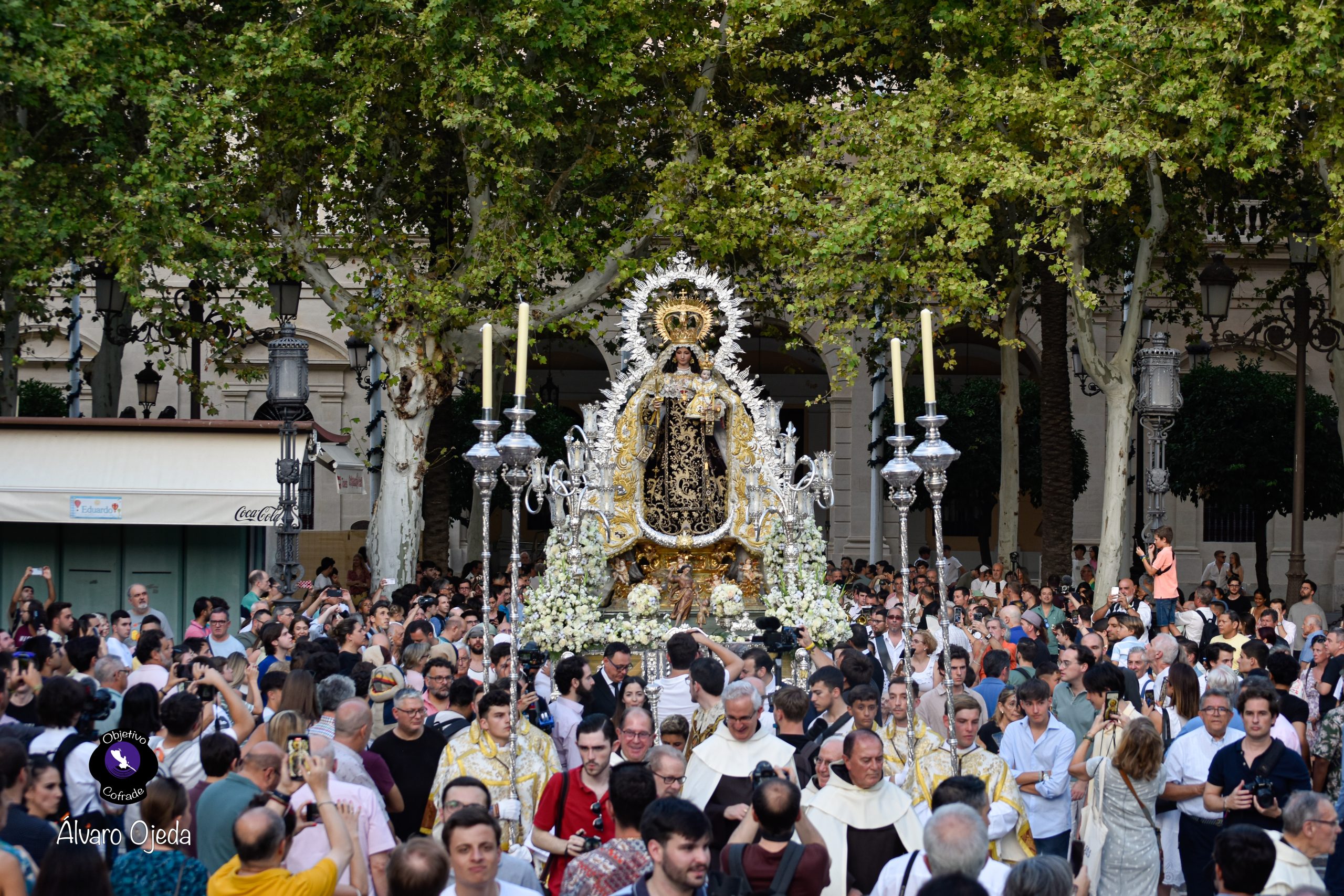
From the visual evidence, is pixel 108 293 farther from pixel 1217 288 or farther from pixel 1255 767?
pixel 1255 767

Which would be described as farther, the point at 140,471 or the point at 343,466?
the point at 343,466

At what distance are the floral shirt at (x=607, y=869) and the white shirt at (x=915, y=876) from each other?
969mm

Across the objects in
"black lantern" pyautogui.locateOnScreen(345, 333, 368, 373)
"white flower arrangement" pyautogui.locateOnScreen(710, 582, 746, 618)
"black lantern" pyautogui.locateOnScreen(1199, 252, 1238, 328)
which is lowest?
"white flower arrangement" pyautogui.locateOnScreen(710, 582, 746, 618)

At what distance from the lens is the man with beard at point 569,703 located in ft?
31.8

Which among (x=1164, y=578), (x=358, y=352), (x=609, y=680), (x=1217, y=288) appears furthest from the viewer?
(x=358, y=352)

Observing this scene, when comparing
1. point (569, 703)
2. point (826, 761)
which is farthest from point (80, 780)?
point (826, 761)

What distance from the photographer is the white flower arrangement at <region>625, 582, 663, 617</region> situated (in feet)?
52.6

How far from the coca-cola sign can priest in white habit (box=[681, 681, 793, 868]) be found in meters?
13.3

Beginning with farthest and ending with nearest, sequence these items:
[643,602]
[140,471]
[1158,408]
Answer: [140,471], [1158,408], [643,602]

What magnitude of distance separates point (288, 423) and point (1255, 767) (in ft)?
41.7

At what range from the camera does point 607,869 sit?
597cm

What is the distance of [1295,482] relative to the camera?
1908 centimetres

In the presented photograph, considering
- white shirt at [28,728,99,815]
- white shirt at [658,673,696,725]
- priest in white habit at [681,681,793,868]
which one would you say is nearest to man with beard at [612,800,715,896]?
priest in white habit at [681,681,793,868]

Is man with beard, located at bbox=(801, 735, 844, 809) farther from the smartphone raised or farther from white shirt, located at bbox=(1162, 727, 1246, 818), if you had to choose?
white shirt, located at bbox=(1162, 727, 1246, 818)
